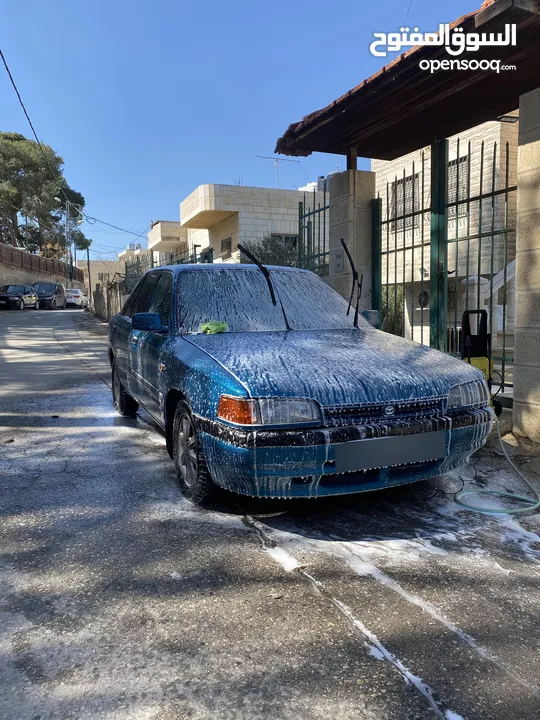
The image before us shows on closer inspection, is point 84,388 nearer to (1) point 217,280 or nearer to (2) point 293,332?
(1) point 217,280

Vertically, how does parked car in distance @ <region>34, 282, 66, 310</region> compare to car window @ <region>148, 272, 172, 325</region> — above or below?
above

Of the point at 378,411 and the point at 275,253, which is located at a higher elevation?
the point at 275,253

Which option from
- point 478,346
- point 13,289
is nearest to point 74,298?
point 13,289

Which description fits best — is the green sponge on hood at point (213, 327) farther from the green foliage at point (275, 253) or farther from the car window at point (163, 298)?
the green foliage at point (275, 253)

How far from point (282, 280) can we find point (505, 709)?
10.9 ft

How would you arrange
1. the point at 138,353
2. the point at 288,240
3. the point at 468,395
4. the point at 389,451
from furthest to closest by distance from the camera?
1. the point at 288,240
2. the point at 138,353
3. the point at 468,395
4. the point at 389,451

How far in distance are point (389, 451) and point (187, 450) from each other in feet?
4.16

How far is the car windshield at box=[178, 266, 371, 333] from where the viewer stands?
407 cm

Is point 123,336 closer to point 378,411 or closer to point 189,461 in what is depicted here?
point 189,461

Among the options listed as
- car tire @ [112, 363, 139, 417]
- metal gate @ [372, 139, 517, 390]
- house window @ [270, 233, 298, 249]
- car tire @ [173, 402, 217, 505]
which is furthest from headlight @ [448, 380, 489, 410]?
house window @ [270, 233, 298, 249]

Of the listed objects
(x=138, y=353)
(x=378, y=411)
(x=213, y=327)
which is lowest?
(x=378, y=411)

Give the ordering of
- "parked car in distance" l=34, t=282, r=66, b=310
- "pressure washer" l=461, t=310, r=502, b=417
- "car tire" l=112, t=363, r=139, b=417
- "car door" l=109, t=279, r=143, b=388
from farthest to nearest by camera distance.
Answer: "parked car in distance" l=34, t=282, r=66, b=310
"car tire" l=112, t=363, r=139, b=417
"car door" l=109, t=279, r=143, b=388
"pressure washer" l=461, t=310, r=502, b=417

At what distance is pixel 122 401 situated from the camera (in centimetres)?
609

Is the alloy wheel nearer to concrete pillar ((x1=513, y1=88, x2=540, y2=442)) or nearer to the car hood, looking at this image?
the car hood
